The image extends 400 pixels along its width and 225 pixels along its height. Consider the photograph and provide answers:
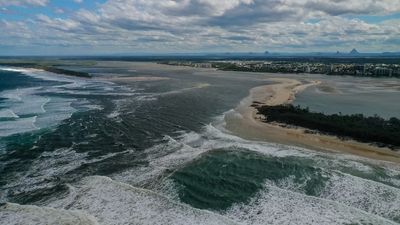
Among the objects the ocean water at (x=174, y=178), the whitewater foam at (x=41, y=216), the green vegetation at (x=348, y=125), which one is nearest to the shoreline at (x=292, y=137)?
the green vegetation at (x=348, y=125)

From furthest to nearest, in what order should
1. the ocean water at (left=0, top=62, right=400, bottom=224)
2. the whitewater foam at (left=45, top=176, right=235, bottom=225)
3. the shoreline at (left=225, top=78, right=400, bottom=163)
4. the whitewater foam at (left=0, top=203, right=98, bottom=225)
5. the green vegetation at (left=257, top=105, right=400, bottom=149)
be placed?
the green vegetation at (left=257, top=105, right=400, bottom=149) < the shoreline at (left=225, top=78, right=400, bottom=163) < the ocean water at (left=0, top=62, right=400, bottom=224) < the whitewater foam at (left=45, top=176, right=235, bottom=225) < the whitewater foam at (left=0, top=203, right=98, bottom=225)

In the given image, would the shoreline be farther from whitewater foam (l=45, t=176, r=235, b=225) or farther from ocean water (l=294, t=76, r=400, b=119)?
whitewater foam (l=45, t=176, r=235, b=225)

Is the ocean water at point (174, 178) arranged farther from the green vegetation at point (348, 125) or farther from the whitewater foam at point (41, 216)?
the green vegetation at point (348, 125)

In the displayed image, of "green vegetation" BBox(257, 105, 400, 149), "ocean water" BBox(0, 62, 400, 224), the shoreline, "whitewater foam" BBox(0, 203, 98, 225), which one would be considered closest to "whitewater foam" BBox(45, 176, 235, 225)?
"ocean water" BBox(0, 62, 400, 224)

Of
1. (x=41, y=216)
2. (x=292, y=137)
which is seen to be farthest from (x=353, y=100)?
(x=41, y=216)

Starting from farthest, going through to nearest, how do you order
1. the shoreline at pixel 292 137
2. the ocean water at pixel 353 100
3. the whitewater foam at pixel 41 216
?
the ocean water at pixel 353 100 → the shoreline at pixel 292 137 → the whitewater foam at pixel 41 216

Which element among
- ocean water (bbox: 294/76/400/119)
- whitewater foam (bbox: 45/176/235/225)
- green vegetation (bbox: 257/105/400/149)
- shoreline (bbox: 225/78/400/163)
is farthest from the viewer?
ocean water (bbox: 294/76/400/119)
